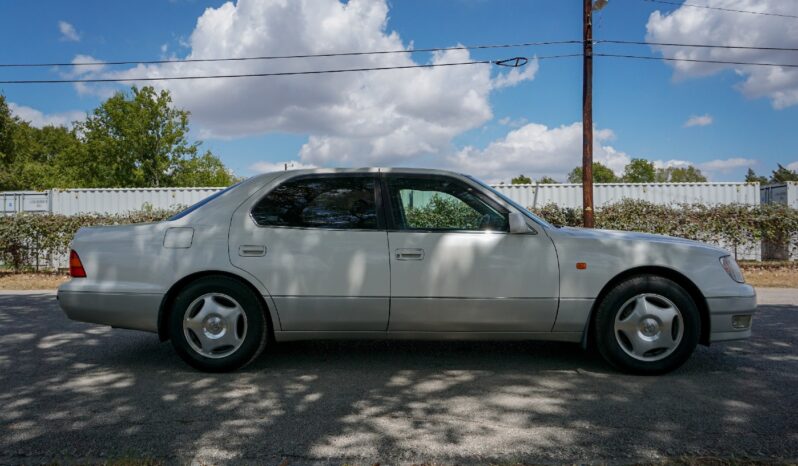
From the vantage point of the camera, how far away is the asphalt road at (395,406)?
2750 mm

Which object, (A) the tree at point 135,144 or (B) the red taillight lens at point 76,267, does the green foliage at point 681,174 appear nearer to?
(A) the tree at point 135,144

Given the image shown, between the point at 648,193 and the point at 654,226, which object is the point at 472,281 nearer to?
the point at 654,226

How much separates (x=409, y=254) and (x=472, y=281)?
1.63 feet

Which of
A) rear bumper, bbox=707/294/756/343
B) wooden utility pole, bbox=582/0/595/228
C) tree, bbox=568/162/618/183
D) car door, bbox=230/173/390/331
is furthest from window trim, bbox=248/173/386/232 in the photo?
tree, bbox=568/162/618/183

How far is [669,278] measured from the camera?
4180mm

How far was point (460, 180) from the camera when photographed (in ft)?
14.1

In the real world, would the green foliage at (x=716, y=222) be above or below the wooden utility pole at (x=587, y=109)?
below

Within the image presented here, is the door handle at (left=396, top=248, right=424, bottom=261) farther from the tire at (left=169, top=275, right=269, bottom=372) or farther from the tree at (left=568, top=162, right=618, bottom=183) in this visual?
the tree at (left=568, top=162, right=618, bottom=183)

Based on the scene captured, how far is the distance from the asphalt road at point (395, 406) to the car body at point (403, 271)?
1.11 feet

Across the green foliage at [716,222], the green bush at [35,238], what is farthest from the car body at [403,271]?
the green bush at [35,238]

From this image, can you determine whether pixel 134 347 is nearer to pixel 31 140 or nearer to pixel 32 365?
pixel 32 365

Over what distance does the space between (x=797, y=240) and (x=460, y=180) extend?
13.5 m

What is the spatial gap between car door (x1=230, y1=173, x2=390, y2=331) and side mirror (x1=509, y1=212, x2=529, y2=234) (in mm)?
932

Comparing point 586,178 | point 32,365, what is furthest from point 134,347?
point 586,178
